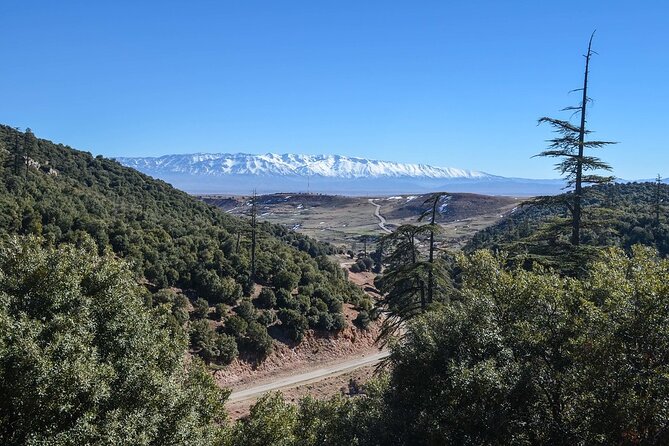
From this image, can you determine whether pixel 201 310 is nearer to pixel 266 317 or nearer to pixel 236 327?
pixel 236 327

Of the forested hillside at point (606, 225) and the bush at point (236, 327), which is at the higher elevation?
the forested hillside at point (606, 225)

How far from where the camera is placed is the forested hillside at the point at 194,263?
3262 cm

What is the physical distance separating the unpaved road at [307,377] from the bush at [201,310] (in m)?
6.53

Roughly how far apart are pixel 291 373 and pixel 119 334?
2269 centimetres

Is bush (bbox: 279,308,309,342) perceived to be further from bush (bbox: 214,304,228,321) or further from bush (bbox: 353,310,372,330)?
bush (bbox: 353,310,372,330)

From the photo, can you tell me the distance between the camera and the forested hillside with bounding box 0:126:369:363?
107 feet

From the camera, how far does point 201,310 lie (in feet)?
108

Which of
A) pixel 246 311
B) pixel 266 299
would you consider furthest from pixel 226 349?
pixel 266 299

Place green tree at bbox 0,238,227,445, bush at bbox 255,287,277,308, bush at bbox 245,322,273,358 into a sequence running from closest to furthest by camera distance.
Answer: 1. green tree at bbox 0,238,227,445
2. bush at bbox 245,322,273,358
3. bush at bbox 255,287,277,308

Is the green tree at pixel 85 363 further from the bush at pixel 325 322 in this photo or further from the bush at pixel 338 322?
the bush at pixel 338 322

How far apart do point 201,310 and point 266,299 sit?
20.1ft

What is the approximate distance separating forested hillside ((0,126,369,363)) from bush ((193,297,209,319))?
0.25 ft

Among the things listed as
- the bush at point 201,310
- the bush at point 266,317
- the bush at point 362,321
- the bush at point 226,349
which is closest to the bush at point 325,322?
the bush at point 362,321

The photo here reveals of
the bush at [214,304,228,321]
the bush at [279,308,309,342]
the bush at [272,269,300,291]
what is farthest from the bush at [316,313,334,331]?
the bush at [214,304,228,321]
